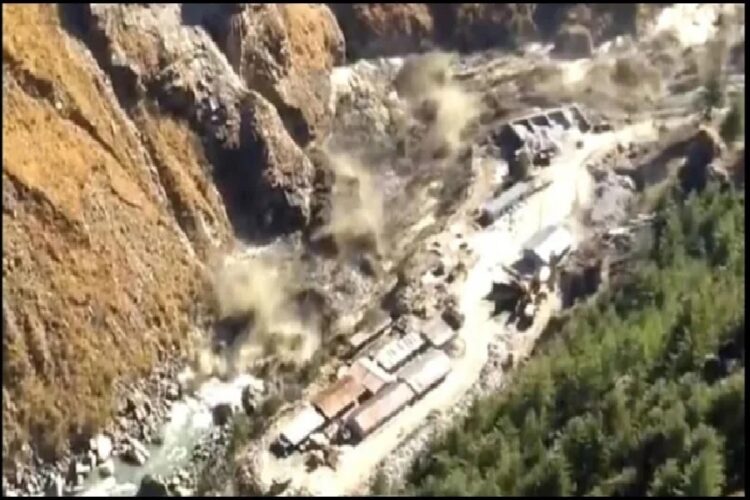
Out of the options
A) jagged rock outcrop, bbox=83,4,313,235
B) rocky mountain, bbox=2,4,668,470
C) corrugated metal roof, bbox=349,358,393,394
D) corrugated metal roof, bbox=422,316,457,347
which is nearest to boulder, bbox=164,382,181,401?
rocky mountain, bbox=2,4,668,470

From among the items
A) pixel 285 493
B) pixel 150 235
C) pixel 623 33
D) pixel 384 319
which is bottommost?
pixel 285 493

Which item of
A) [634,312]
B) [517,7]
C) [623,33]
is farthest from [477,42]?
[634,312]

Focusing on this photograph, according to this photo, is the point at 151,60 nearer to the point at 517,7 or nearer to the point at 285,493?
the point at 285,493

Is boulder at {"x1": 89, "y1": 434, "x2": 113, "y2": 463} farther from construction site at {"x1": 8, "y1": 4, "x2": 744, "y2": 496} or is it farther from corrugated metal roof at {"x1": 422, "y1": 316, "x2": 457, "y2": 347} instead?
corrugated metal roof at {"x1": 422, "y1": 316, "x2": 457, "y2": 347}

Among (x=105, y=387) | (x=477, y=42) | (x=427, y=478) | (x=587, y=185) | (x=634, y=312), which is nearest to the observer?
(x=427, y=478)

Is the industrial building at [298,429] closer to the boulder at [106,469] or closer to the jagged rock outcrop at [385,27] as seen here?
the boulder at [106,469]

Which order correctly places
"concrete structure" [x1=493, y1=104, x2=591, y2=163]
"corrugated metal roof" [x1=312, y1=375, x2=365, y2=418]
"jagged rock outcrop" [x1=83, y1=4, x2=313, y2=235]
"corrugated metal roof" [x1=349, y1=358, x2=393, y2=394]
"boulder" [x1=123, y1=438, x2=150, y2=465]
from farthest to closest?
"concrete structure" [x1=493, y1=104, x2=591, y2=163] → "jagged rock outcrop" [x1=83, y1=4, x2=313, y2=235] → "corrugated metal roof" [x1=349, y1=358, x2=393, y2=394] → "corrugated metal roof" [x1=312, y1=375, x2=365, y2=418] → "boulder" [x1=123, y1=438, x2=150, y2=465]
